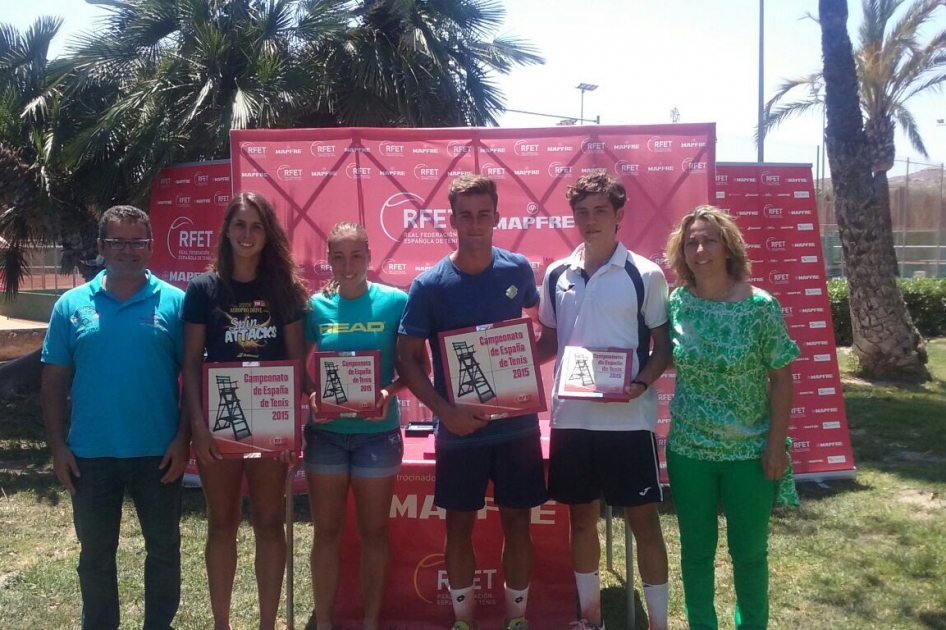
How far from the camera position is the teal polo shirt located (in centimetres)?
294

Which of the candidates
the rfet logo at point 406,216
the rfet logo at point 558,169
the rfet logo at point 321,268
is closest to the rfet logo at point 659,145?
the rfet logo at point 558,169

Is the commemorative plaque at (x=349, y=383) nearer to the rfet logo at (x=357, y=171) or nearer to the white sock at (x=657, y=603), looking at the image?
the white sock at (x=657, y=603)

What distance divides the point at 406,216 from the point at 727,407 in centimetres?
282

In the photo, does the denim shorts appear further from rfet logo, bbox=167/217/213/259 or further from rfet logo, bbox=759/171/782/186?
rfet logo, bbox=759/171/782/186

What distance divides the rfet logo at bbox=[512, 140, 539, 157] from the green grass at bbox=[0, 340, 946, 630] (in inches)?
100

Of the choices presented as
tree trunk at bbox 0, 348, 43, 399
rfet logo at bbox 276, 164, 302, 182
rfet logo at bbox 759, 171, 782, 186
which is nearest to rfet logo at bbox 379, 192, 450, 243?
rfet logo at bbox 276, 164, 302, 182

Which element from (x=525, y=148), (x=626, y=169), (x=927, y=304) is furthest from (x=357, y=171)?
(x=927, y=304)

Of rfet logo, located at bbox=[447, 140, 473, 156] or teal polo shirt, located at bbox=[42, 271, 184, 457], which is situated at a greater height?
rfet logo, located at bbox=[447, 140, 473, 156]

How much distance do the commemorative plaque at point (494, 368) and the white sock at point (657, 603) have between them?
3.02 feet

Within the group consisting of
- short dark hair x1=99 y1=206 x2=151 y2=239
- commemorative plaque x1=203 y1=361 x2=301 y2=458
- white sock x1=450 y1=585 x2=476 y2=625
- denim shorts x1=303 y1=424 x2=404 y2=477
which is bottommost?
white sock x1=450 y1=585 x2=476 y2=625

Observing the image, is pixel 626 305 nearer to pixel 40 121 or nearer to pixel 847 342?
pixel 40 121

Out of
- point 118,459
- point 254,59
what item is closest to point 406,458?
point 118,459

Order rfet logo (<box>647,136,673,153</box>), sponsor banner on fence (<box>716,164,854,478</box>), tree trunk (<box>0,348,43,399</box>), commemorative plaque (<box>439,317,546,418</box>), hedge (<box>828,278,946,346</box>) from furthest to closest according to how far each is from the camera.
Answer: hedge (<box>828,278,946,346</box>) < tree trunk (<box>0,348,43,399</box>) < sponsor banner on fence (<box>716,164,854,478</box>) < rfet logo (<box>647,136,673,153</box>) < commemorative plaque (<box>439,317,546,418</box>)

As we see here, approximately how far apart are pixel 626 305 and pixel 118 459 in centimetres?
206
